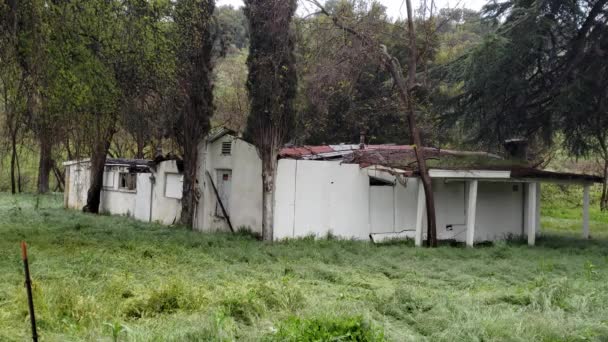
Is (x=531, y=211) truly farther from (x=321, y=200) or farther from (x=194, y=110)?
(x=194, y=110)

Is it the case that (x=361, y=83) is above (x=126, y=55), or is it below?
above

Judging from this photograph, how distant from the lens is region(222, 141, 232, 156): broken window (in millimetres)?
14039

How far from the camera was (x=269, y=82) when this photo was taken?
39.8 ft

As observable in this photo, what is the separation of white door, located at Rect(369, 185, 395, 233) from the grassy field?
1767 mm

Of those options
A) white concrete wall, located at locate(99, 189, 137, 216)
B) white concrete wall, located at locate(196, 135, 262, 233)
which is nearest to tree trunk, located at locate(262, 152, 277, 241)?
white concrete wall, located at locate(196, 135, 262, 233)

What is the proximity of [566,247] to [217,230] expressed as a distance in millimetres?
9036

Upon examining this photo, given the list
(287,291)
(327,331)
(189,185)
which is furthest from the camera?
(189,185)

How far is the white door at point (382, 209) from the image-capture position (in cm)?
1380

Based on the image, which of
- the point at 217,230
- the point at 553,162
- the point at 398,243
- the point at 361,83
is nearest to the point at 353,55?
the point at 398,243

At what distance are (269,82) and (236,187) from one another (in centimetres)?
312

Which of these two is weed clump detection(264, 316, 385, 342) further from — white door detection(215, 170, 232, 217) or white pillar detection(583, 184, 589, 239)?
white pillar detection(583, 184, 589, 239)

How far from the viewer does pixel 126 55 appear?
391 inches

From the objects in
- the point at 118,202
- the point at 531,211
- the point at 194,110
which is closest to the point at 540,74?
the point at 531,211

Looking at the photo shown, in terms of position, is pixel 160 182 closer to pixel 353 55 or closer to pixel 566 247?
pixel 353 55
